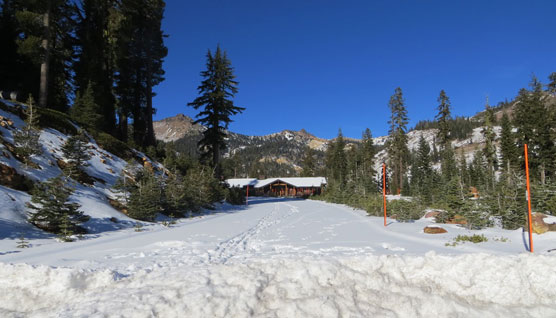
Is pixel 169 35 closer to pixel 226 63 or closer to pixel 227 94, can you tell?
pixel 226 63

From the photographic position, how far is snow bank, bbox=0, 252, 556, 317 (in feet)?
11.7

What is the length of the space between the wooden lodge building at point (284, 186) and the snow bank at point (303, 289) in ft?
186

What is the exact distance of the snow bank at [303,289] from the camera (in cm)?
356

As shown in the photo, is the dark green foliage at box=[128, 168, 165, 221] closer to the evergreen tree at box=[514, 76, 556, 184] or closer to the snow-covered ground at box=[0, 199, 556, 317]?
the snow-covered ground at box=[0, 199, 556, 317]

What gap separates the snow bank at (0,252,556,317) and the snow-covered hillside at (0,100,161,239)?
438cm

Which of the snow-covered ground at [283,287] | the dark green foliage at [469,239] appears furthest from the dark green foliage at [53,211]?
the dark green foliage at [469,239]

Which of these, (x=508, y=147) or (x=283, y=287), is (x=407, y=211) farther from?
(x=508, y=147)

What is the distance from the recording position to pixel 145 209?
11.4 m

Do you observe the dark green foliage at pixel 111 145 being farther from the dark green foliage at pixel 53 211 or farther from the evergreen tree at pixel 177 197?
the dark green foliage at pixel 53 211

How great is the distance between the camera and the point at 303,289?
4.09 metres

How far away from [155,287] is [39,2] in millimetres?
21035

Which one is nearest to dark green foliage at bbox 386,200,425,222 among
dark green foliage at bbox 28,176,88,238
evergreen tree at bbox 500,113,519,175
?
dark green foliage at bbox 28,176,88,238

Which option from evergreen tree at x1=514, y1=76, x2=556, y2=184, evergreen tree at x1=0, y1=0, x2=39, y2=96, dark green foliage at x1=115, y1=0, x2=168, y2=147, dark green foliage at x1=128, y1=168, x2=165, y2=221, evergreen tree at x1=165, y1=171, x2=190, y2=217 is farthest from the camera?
evergreen tree at x1=514, y1=76, x2=556, y2=184

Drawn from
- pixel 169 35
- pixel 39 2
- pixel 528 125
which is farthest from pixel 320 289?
pixel 528 125
